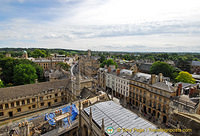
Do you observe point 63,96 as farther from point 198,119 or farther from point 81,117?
point 198,119

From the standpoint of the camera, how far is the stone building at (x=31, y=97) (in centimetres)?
2781

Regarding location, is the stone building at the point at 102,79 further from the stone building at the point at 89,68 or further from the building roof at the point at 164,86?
the building roof at the point at 164,86

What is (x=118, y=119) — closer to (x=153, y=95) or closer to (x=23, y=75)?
(x=153, y=95)

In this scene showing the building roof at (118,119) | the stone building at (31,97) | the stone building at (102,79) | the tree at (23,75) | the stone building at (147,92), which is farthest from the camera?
the stone building at (102,79)

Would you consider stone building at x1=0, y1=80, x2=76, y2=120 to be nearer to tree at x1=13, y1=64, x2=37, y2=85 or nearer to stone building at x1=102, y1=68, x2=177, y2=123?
tree at x1=13, y1=64, x2=37, y2=85

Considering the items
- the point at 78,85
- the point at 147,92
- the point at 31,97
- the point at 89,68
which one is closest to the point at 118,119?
the point at 78,85

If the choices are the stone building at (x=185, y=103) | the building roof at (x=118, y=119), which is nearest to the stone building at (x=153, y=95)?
the stone building at (x=185, y=103)

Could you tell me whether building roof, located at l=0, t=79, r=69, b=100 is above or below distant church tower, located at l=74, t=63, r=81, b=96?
below

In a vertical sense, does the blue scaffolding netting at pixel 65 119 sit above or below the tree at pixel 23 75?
below

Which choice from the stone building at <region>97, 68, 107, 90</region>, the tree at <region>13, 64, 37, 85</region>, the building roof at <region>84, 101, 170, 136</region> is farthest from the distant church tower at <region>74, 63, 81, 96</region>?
the tree at <region>13, 64, 37, 85</region>

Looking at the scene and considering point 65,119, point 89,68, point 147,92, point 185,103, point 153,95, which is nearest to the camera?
point 65,119

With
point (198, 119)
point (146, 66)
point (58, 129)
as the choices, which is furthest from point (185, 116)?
point (146, 66)

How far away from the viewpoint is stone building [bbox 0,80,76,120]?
27.8 meters

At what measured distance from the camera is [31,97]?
30.0m
